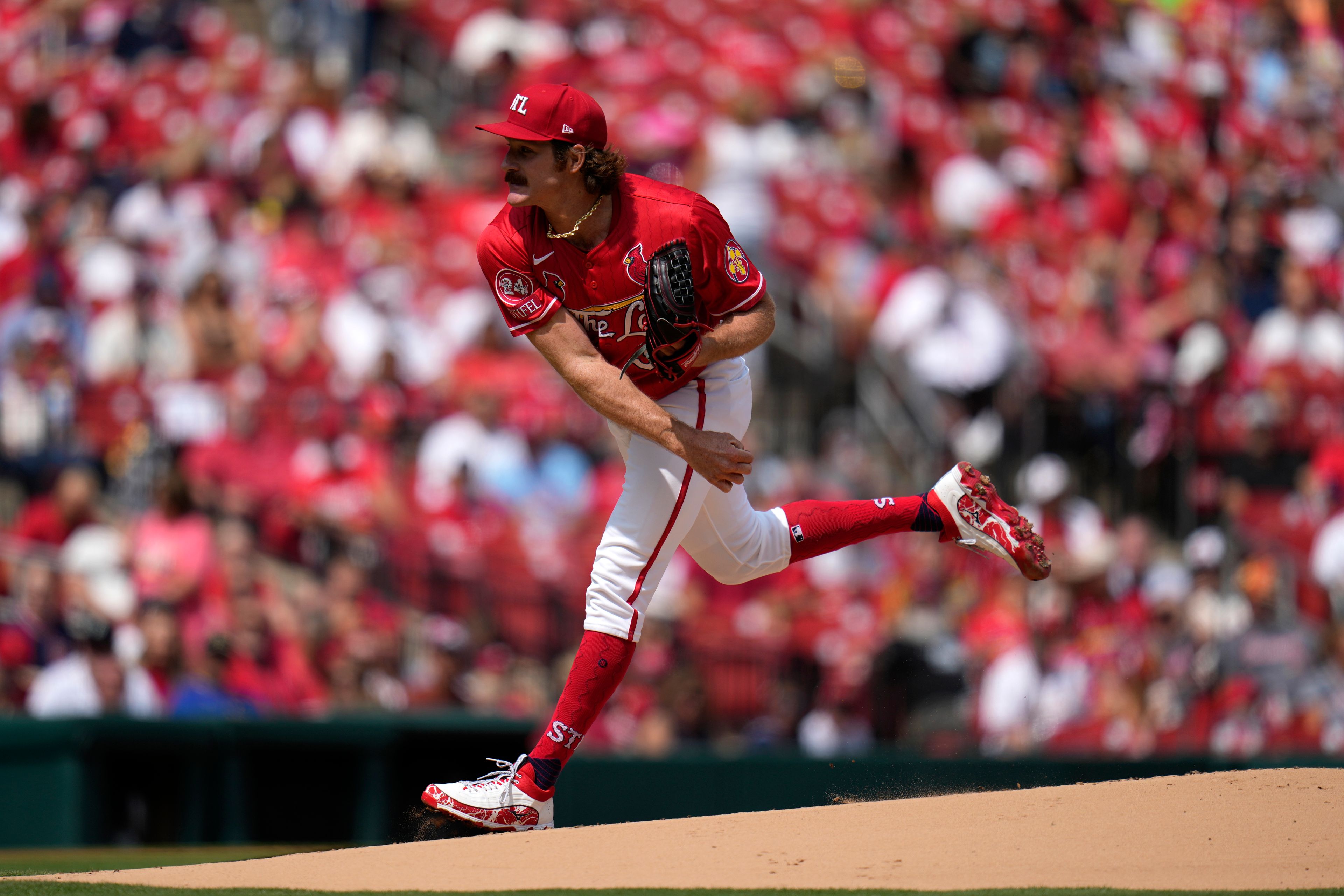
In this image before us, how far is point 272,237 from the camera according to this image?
1083cm

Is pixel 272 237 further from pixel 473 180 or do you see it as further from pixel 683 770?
pixel 683 770

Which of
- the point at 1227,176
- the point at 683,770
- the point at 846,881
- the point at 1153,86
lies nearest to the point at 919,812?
the point at 846,881

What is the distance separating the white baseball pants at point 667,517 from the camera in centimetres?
461

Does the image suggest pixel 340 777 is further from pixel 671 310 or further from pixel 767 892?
pixel 767 892

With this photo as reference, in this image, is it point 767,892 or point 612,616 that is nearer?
point 767,892

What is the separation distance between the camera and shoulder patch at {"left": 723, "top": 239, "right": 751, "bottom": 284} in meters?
4.62

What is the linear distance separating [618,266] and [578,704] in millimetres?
1260

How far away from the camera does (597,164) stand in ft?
14.7

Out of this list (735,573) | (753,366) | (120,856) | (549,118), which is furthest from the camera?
(753,366)

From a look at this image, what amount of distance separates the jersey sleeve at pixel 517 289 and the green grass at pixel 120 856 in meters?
1.80

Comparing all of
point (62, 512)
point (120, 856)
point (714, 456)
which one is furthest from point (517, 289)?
point (62, 512)

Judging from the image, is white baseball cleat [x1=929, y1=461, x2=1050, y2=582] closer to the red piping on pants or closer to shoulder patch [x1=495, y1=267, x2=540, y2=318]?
the red piping on pants

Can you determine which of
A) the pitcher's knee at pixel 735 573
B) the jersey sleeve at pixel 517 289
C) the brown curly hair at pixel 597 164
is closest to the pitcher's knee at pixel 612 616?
the pitcher's knee at pixel 735 573

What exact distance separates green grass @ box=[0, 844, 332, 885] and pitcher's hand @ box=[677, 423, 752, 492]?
1.78 metres
